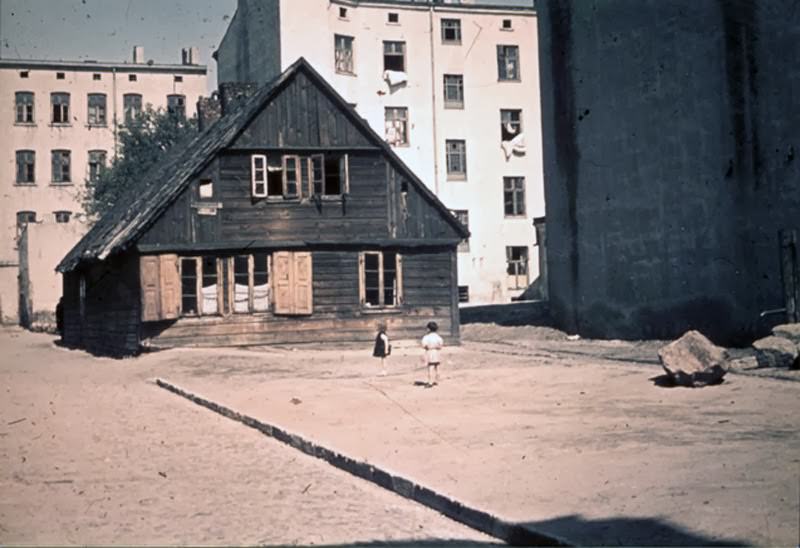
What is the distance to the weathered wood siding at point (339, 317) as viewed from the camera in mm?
26750

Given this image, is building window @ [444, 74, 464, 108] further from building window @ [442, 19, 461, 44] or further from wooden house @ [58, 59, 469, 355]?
wooden house @ [58, 59, 469, 355]

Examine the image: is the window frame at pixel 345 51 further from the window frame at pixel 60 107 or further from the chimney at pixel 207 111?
the window frame at pixel 60 107

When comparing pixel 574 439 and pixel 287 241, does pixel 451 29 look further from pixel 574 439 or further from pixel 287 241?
pixel 574 439

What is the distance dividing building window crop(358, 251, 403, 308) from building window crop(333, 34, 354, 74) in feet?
71.8

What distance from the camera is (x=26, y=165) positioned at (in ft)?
206

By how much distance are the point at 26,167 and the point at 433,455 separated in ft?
190

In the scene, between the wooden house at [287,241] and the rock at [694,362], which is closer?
the rock at [694,362]

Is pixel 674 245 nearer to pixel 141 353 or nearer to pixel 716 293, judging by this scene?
pixel 716 293

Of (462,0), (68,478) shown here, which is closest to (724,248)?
(68,478)

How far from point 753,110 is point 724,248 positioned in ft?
11.2

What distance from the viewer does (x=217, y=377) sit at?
21641mm

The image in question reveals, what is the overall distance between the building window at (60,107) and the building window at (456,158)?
26.4m

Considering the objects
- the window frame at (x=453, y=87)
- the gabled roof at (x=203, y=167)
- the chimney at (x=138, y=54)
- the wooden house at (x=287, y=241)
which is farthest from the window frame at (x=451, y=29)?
the chimney at (x=138, y=54)

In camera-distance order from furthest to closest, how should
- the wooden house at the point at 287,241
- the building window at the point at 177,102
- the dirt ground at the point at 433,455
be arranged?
the building window at the point at 177,102 < the wooden house at the point at 287,241 < the dirt ground at the point at 433,455
